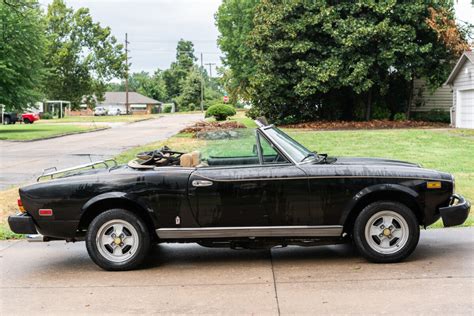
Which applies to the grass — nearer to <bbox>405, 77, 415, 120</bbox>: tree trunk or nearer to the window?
the window

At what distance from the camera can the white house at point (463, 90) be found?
92.3ft

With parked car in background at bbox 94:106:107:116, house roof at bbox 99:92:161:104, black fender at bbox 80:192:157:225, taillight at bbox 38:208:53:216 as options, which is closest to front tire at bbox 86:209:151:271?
black fender at bbox 80:192:157:225

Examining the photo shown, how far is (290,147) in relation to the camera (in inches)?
232

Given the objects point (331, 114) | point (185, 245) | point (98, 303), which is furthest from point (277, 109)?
point (98, 303)

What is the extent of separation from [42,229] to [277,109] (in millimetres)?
29459

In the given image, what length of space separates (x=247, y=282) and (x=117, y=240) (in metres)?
1.43

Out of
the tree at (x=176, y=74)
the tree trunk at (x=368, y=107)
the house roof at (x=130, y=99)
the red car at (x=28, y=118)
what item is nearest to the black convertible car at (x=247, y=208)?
the tree trunk at (x=368, y=107)

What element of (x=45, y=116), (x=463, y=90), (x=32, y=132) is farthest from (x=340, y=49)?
(x=45, y=116)

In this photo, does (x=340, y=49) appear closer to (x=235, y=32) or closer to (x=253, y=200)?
(x=235, y=32)

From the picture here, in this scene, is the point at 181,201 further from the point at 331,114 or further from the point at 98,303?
the point at 331,114

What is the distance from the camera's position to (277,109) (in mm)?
34562

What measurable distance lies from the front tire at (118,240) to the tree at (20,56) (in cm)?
3003

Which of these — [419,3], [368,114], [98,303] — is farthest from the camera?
[368,114]

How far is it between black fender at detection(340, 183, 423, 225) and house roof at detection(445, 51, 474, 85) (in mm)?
24447
